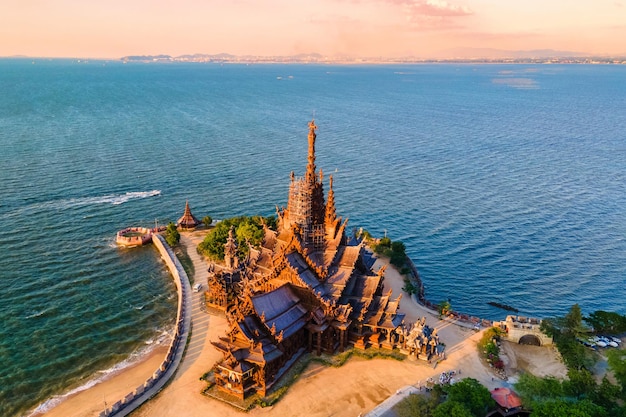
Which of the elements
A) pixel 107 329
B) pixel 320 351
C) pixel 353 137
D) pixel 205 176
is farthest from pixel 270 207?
pixel 353 137

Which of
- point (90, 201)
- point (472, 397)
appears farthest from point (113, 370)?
point (90, 201)

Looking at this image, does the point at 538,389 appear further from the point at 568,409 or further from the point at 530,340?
the point at 530,340

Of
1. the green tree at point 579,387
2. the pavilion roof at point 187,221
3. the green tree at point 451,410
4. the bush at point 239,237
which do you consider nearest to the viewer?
the green tree at point 451,410

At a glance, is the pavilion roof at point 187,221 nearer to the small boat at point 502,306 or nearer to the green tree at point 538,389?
the small boat at point 502,306

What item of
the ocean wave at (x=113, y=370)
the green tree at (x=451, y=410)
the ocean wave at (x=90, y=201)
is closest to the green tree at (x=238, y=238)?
the ocean wave at (x=113, y=370)

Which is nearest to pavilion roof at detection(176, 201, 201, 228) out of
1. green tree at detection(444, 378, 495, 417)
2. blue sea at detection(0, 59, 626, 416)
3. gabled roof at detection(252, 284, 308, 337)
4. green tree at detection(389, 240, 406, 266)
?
blue sea at detection(0, 59, 626, 416)

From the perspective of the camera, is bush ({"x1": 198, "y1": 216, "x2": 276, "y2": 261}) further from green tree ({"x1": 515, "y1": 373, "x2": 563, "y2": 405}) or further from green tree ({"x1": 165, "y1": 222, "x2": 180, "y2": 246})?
green tree ({"x1": 515, "y1": 373, "x2": 563, "y2": 405})

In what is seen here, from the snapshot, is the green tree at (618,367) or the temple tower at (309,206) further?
the temple tower at (309,206)
